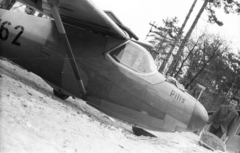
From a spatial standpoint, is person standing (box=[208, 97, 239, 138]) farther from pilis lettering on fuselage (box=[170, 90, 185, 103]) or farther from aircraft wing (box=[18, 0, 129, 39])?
aircraft wing (box=[18, 0, 129, 39])

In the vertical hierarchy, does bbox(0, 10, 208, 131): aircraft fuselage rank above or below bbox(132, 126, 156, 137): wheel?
above

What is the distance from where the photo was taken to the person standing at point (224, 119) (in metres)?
10.9

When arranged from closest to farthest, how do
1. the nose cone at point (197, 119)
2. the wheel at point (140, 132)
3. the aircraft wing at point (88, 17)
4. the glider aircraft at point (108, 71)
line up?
the aircraft wing at point (88, 17)
the glider aircraft at point (108, 71)
the nose cone at point (197, 119)
the wheel at point (140, 132)

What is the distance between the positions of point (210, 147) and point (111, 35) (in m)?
5.79

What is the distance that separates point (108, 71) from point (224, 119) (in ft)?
20.5

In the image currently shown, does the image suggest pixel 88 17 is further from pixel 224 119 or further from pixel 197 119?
pixel 224 119

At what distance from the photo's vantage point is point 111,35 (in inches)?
281

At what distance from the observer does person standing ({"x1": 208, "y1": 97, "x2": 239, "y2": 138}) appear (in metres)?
10.9

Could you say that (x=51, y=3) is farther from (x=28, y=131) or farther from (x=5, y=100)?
(x=28, y=131)

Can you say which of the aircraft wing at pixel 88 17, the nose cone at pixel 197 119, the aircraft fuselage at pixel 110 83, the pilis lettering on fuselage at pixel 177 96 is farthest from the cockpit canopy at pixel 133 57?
the nose cone at pixel 197 119

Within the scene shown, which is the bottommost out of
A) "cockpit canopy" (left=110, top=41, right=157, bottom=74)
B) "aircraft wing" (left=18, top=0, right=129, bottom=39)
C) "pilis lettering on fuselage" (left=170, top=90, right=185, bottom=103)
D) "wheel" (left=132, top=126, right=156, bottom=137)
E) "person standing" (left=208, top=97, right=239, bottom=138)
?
"wheel" (left=132, top=126, right=156, bottom=137)

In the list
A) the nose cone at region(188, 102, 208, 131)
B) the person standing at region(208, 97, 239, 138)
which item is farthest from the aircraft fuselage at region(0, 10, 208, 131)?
the person standing at region(208, 97, 239, 138)

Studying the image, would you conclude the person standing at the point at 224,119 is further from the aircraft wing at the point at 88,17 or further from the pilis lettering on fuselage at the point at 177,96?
the aircraft wing at the point at 88,17

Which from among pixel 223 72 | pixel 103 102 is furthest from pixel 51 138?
pixel 223 72
